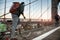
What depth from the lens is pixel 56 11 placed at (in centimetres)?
2473

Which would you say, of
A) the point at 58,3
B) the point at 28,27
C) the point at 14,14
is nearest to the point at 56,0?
the point at 58,3

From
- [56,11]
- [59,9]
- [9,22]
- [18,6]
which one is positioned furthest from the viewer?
[59,9]

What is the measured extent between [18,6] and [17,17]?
363 millimetres

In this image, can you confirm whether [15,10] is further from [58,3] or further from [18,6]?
[58,3]

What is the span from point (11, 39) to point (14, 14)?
92 centimetres

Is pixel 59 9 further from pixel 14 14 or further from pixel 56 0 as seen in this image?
pixel 14 14

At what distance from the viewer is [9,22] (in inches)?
329

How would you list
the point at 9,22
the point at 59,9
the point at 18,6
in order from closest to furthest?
the point at 18,6, the point at 9,22, the point at 59,9

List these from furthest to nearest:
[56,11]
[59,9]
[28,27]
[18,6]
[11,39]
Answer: [59,9]
[56,11]
[28,27]
[18,6]
[11,39]

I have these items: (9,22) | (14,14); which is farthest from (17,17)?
(9,22)

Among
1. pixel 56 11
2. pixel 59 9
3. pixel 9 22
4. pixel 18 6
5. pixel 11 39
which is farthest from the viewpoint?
pixel 59 9

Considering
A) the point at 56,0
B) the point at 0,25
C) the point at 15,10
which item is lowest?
the point at 0,25

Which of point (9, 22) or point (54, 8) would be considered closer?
point (9, 22)

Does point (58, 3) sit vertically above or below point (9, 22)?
above
